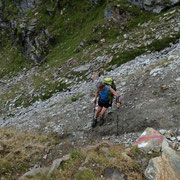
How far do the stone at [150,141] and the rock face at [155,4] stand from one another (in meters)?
19.2

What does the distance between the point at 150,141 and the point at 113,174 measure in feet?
6.49

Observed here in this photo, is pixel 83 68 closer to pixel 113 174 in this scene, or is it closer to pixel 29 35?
pixel 113 174

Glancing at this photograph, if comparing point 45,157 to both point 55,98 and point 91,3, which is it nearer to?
point 55,98

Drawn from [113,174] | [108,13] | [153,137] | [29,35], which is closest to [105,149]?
[113,174]

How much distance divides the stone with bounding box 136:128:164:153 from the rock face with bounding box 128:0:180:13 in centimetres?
1919

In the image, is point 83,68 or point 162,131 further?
point 83,68

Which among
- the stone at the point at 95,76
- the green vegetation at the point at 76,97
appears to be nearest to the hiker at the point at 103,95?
the green vegetation at the point at 76,97

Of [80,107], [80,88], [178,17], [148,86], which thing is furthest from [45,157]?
[178,17]

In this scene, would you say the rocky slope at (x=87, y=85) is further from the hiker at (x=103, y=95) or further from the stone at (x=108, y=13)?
the hiker at (x=103, y=95)

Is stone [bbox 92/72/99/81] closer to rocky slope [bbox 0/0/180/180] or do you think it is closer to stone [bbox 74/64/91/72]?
rocky slope [bbox 0/0/180/180]

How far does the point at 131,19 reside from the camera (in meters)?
23.1

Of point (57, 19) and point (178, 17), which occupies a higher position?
point (57, 19)

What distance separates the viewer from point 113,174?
608 centimetres

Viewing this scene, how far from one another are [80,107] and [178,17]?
1440cm
